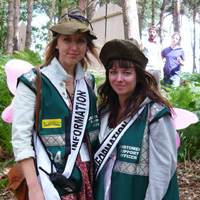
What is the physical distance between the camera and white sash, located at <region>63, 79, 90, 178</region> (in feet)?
6.07

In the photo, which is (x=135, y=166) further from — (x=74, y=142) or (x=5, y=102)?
(x=5, y=102)

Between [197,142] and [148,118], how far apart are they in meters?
2.80

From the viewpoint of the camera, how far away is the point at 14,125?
5.85 ft

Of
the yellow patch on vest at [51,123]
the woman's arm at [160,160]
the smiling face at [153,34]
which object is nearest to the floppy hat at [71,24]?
the yellow patch on vest at [51,123]

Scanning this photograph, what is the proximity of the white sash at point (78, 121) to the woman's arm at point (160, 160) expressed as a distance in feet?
1.77

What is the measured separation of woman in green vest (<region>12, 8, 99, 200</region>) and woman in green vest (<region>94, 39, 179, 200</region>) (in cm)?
15

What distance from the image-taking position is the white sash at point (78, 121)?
1852 millimetres

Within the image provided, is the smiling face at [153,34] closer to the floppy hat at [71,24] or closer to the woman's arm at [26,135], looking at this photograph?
the floppy hat at [71,24]

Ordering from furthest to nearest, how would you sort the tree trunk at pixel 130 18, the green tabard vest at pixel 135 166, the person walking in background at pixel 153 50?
the person walking in background at pixel 153 50
the tree trunk at pixel 130 18
the green tabard vest at pixel 135 166

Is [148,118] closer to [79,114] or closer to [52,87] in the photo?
[79,114]

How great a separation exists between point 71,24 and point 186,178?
2.94 m

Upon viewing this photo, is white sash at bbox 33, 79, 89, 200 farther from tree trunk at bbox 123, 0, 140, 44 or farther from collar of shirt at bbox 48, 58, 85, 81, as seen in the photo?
tree trunk at bbox 123, 0, 140, 44

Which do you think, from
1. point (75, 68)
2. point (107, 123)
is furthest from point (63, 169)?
point (75, 68)

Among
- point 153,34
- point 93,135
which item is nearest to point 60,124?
point 93,135
